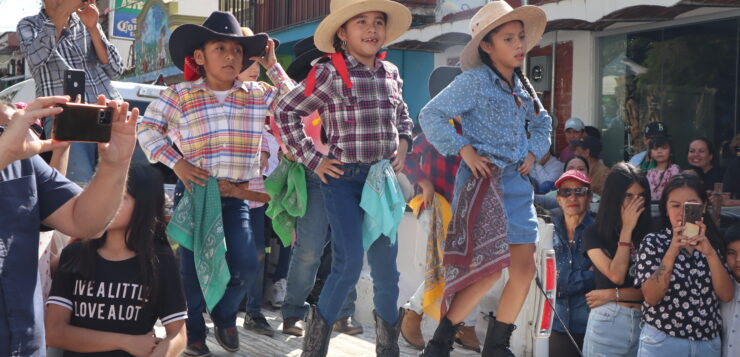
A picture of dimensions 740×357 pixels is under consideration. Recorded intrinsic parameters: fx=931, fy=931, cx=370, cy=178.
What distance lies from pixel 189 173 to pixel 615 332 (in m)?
2.57

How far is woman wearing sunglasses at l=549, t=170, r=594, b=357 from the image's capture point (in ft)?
19.3

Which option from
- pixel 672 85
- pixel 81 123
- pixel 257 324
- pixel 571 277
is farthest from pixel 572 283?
pixel 672 85

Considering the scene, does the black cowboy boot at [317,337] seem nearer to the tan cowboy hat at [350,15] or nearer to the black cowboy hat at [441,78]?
the tan cowboy hat at [350,15]

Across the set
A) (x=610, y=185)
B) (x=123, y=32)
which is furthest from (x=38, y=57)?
(x=123, y=32)

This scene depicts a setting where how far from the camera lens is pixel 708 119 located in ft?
35.7

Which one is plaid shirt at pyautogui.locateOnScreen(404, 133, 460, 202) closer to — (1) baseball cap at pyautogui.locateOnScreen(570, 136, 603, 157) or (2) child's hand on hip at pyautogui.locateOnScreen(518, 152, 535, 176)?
(2) child's hand on hip at pyautogui.locateOnScreen(518, 152, 535, 176)

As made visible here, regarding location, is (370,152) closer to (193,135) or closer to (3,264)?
(193,135)

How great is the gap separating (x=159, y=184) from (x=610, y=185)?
9.33ft

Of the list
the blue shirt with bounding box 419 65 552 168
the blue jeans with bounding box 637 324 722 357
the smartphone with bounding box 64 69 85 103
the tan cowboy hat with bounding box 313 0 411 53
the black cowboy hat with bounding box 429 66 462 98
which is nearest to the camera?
the smartphone with bounding box 64 69 85 103

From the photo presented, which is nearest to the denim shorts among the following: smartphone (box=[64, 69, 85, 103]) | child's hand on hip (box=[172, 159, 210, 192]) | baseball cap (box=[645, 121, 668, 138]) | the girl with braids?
the girl with braids

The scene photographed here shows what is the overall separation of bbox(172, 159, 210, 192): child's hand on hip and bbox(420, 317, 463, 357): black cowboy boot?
1.56m

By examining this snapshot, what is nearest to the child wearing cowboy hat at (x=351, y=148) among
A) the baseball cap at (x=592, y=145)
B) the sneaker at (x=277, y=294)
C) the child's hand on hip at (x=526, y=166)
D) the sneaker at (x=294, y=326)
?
the child's hand on hip at (x=526, y=166)

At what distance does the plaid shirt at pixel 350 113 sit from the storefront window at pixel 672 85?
21.8 ft

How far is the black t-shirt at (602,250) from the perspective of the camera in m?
5.37
